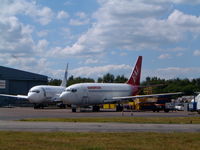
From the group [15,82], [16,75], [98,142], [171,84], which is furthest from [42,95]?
[171,84]

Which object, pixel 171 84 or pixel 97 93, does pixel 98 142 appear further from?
pixel 171 84

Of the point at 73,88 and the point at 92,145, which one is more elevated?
the point at 73,88

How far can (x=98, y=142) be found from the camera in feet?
51.0

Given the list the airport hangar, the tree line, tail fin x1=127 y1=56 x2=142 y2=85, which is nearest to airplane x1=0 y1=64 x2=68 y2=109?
tail fin x1=127 y1=56 x2=142 y2=85

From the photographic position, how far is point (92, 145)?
14.6m

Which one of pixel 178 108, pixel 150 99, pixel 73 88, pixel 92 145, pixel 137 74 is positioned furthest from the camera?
pixel 137 74

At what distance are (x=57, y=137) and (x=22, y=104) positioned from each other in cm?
7730

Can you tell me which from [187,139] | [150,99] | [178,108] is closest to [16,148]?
[187,139]

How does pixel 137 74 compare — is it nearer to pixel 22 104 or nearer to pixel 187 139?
pixel 22 104

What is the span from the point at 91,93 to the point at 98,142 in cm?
4323

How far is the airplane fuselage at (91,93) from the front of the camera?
56.3 m

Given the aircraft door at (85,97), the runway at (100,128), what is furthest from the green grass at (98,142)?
the aircraft door at (85,97)

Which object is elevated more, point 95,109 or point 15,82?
point 15,82

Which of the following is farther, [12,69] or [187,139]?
[12,69]
